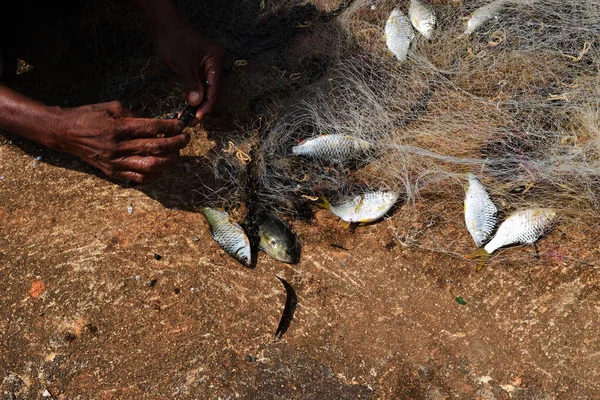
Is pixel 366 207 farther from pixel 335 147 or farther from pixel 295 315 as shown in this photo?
pixel 295 315

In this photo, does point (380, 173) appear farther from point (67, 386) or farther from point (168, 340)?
point (67, 386)

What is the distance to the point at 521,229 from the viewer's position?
286 centimetres

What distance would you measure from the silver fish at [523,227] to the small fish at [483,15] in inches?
55.5

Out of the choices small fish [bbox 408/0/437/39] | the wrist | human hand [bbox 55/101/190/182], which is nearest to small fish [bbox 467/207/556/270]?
small fish [bbox 408/0/437/39]

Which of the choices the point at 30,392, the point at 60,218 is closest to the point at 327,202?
the point at 60,218

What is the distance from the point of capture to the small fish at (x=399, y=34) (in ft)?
11.7

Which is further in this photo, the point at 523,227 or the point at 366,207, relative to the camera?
the point at 366,207

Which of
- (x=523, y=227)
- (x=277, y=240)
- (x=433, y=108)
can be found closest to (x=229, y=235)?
(x=277, y=240)

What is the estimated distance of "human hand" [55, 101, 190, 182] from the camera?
265 centimetres

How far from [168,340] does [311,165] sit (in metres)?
1.35

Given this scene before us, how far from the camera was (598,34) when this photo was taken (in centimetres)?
329

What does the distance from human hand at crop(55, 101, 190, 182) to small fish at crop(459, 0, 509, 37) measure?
217 centimetres

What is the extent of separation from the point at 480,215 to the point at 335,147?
0.96 metres

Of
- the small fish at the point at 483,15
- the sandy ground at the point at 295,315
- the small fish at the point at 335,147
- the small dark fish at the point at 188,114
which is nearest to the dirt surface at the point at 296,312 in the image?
the sandy ground at the point at 295,315
